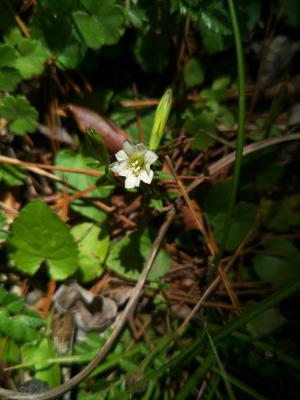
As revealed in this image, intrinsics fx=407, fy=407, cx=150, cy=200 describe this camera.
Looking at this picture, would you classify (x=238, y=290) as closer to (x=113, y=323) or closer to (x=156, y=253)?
(x=156, y=253)

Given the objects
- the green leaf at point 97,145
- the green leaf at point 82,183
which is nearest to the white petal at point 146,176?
the green leaf at point 97,145

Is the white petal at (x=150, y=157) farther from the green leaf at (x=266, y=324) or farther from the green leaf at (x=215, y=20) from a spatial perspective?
the green leaf at (x=266, y=324)

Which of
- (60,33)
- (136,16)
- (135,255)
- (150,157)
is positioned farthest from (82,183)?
(136,16)

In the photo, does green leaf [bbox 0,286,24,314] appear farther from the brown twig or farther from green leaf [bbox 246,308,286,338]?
green leaf [bbox 246,308,286,338]

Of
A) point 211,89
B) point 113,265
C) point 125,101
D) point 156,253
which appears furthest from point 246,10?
point 113,265

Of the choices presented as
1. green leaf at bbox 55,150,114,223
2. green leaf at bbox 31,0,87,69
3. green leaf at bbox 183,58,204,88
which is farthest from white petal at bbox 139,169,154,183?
green leaf at bbox 183,58,204,88

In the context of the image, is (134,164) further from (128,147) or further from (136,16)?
(136,16)
